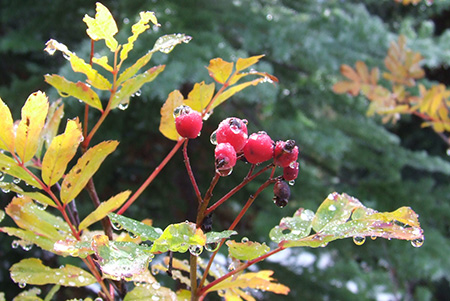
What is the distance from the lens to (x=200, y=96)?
0.37m

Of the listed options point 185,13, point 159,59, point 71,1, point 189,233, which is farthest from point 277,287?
point 71,1

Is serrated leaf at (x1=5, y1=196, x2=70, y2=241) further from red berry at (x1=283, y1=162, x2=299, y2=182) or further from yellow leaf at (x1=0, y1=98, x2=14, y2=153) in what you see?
red berry at (x1=283, y1=162, x2=299, y2=182)

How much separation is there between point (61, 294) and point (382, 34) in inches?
62.7

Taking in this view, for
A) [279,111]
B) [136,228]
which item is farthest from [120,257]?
[279,111]

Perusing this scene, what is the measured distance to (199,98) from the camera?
0.37 m

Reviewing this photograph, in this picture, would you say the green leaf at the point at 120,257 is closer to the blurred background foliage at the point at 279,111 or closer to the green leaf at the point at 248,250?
the green leaf at the point at 248,250

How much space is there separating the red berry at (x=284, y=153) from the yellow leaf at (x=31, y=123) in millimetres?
177

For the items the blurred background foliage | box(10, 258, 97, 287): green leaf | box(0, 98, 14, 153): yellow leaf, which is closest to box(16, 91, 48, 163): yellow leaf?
box(0, 98, 14, 153): yellow leaf

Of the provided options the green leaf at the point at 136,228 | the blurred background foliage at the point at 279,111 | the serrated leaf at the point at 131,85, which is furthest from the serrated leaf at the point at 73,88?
the blurred background foliage at the point at 279,111

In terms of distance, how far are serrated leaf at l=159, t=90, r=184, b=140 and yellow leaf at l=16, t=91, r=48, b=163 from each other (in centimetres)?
12

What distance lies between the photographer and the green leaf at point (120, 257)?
0.67 ft

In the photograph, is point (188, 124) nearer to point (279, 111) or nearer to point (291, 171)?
point (291, 171)

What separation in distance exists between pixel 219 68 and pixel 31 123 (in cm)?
17

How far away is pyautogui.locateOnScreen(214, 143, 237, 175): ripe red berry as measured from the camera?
25 cm
